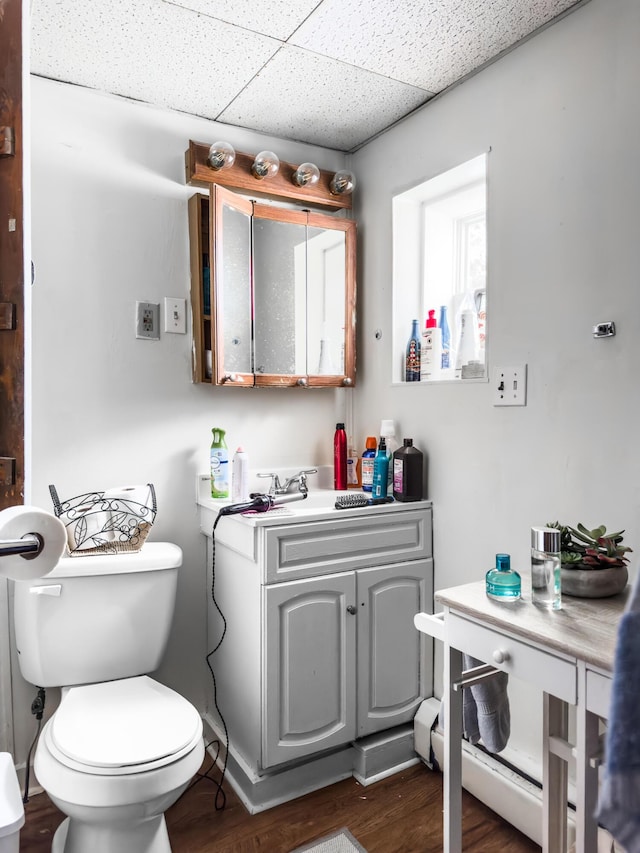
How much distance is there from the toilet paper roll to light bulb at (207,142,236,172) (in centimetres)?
156

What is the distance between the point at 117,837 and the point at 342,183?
6.96ft

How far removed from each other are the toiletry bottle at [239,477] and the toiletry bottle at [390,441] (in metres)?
0.50

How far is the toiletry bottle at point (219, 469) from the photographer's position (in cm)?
193

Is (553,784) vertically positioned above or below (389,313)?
below

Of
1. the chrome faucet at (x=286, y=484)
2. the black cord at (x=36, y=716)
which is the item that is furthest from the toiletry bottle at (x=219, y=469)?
the black cord at (x=36, y=716)

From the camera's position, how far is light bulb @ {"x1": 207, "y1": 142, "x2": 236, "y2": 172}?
1.90 metres

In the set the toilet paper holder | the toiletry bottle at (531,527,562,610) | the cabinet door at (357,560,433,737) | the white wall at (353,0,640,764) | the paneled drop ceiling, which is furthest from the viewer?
the cabinet door at (357,560,433,737)

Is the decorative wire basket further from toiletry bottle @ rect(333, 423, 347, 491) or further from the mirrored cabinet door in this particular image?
toiletry bottle @ rect(333, 423, 347, 491)

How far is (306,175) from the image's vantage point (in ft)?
6.82

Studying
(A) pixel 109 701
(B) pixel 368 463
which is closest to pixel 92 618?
(A) pixel 109 701

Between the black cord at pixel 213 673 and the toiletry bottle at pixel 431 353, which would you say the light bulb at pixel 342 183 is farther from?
the black cord at pixel 213 673

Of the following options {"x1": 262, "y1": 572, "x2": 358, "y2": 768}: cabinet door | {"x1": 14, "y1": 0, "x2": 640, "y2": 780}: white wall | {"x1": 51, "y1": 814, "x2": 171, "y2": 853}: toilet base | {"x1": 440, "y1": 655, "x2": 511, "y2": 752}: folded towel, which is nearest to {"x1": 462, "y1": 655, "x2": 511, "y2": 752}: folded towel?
{"x1": 440, "y1": 655, "x2": 511, "y2": 752}: folded towel

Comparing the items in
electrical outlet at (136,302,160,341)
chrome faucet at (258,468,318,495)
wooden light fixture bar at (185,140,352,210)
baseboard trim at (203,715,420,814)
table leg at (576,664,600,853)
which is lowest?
baseboard trim at (203,715,420,814)

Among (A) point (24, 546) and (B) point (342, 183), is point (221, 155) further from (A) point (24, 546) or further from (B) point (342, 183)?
(A) point (24, 546)
